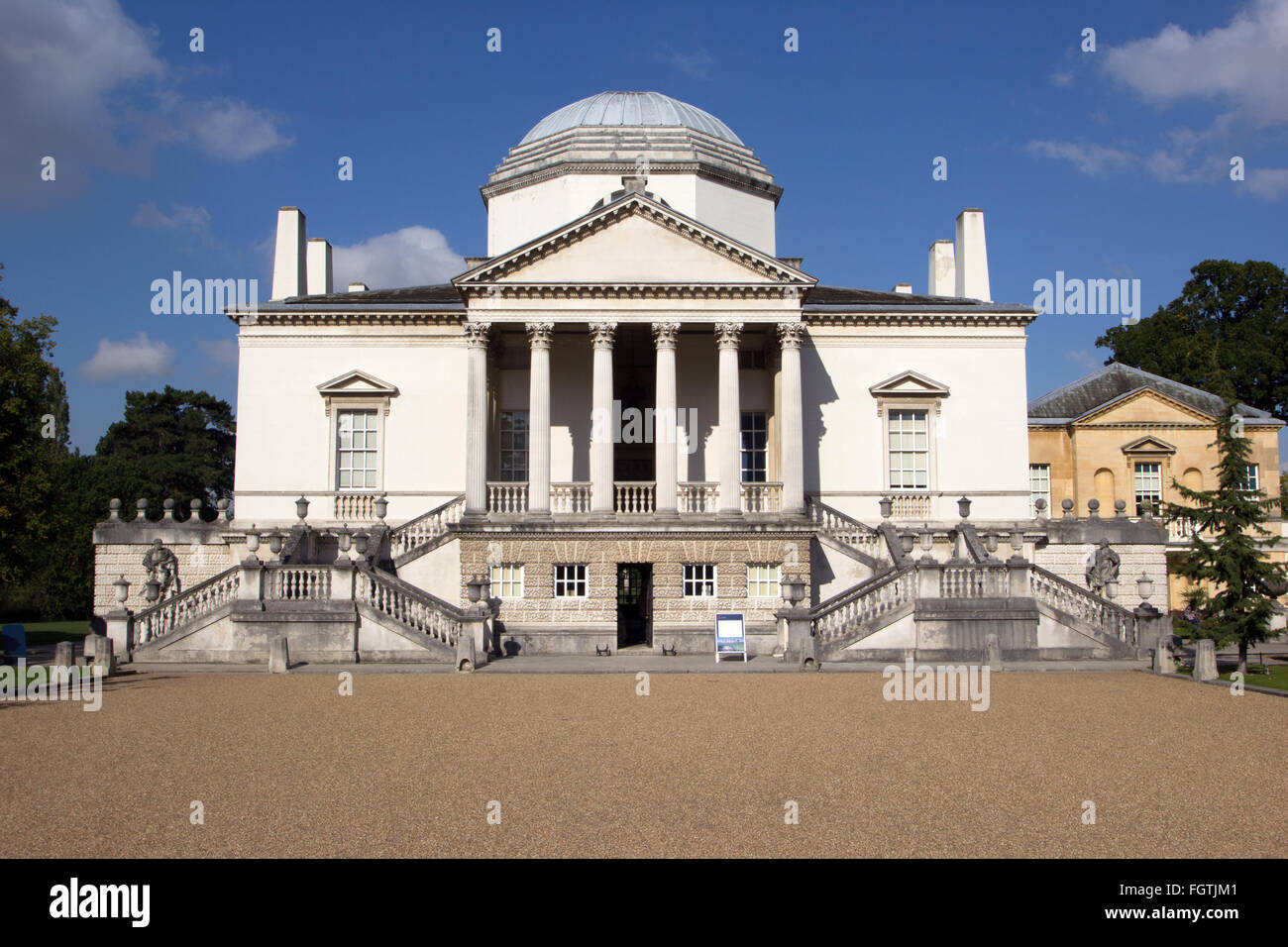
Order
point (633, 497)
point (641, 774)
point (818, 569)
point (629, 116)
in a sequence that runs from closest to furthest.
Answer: point (641, 774)
point (818, 569)
point (633, 497)
point (629, 116)

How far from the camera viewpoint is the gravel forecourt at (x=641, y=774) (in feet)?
28.6

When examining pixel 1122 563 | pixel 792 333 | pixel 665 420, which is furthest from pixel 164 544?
pixel 1122 563

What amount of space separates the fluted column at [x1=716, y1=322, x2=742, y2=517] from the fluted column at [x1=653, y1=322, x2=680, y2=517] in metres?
1.33

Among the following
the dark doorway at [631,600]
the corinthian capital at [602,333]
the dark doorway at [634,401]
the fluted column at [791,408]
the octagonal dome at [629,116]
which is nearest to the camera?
the fluted column at [791,408]

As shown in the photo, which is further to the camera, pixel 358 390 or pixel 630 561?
pixel 358 390

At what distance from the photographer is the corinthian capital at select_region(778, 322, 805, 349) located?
94.6 feet

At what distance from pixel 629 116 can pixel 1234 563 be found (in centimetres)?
2611

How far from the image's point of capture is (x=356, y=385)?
31.5 meters

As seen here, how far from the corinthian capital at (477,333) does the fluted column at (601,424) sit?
286 centimetres

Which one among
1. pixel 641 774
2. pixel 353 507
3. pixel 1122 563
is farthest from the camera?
pixel 1122 563

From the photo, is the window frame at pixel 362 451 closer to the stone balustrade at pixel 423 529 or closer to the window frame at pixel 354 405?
the window frame at pixel 354 405

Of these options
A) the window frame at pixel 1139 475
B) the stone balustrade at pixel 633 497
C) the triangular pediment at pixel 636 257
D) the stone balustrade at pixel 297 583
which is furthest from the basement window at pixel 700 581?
the window frame at pixel 1139 475

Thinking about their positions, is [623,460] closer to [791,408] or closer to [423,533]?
[791,408]

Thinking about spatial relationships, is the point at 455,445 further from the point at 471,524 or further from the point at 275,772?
the point at 275,772
